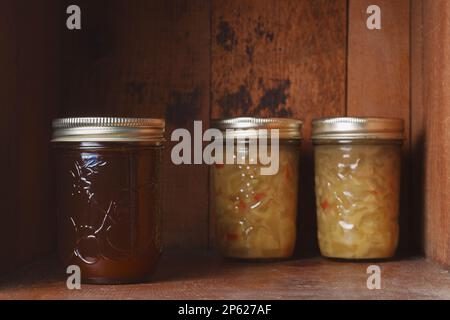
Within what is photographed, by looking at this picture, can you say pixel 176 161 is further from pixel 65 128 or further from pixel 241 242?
pixel 65 128

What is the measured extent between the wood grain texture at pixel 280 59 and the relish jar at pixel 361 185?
0.13 metres

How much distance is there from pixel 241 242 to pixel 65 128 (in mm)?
352

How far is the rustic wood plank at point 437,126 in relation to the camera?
991mm

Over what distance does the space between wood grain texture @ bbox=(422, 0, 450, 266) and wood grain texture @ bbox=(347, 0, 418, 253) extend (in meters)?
0.08

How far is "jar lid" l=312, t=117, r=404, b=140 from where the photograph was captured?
1072mm

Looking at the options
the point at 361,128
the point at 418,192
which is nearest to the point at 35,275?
Answer: the point at 361,128

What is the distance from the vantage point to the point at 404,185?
47.7 inches

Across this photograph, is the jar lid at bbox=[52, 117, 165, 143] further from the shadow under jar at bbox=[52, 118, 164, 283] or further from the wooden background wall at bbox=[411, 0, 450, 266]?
the wooden background wall at bbox=[411, 0, 450, 266]

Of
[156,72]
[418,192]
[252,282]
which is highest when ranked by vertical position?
[156,72]

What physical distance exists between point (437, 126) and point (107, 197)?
0.52m

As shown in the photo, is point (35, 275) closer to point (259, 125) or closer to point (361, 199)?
point (259, 125)

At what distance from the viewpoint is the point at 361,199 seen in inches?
42.6

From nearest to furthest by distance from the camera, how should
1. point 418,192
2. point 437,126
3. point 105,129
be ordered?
point 105,129 → point 437,126 → point 418,192

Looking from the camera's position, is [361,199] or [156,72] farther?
[156,72]
